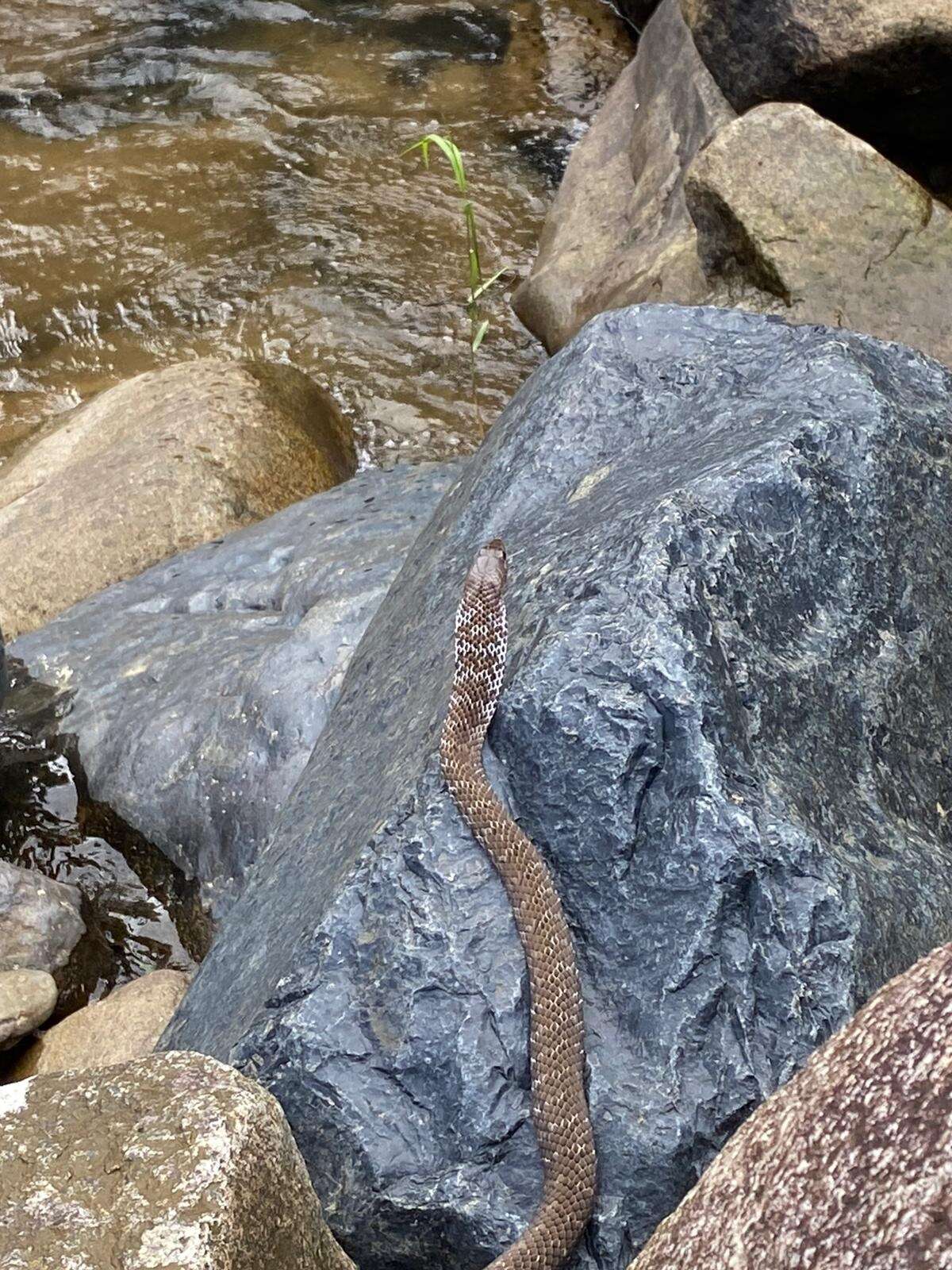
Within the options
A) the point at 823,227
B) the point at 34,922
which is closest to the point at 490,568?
the point at 34,922

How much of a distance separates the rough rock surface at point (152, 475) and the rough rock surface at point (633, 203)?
5.16 ft

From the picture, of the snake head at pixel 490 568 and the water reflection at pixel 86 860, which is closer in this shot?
the snake head at pixel 490 568

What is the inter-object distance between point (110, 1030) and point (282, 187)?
6.97m

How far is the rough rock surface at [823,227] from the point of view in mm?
5883

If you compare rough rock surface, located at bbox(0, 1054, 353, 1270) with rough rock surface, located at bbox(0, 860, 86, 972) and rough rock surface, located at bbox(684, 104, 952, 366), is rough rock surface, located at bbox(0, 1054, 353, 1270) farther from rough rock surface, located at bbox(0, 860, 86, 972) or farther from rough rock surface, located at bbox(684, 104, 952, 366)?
rough rock surface, located at bbox(684, 104, 952, 366)

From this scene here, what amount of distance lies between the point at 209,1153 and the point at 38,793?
3361 mm

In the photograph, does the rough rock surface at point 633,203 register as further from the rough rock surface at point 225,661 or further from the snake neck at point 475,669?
the snake neck at point 475,669

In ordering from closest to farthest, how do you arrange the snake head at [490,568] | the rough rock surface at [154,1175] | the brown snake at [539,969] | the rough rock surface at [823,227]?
the rough rock surface at [154,1175] → the brown snake at [539,969] → the snake head at [490,568] → the rough rock surface at [823,227]

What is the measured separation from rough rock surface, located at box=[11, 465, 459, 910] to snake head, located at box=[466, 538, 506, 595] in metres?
1.49

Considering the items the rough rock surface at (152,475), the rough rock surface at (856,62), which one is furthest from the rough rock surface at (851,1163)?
the rough rock surface at (856,62)

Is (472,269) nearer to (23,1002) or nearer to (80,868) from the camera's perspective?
(80,868)

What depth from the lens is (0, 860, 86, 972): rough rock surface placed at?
4.53m

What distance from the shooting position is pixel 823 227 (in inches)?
236

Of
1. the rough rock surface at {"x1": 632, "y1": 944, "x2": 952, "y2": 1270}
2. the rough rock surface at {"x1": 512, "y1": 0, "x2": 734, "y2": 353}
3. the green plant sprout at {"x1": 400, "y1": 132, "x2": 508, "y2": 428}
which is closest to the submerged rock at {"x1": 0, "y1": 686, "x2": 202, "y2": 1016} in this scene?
the green plant sprout at {"x1": 400, "y1": 132, "x2": 508, "y2": 428}
